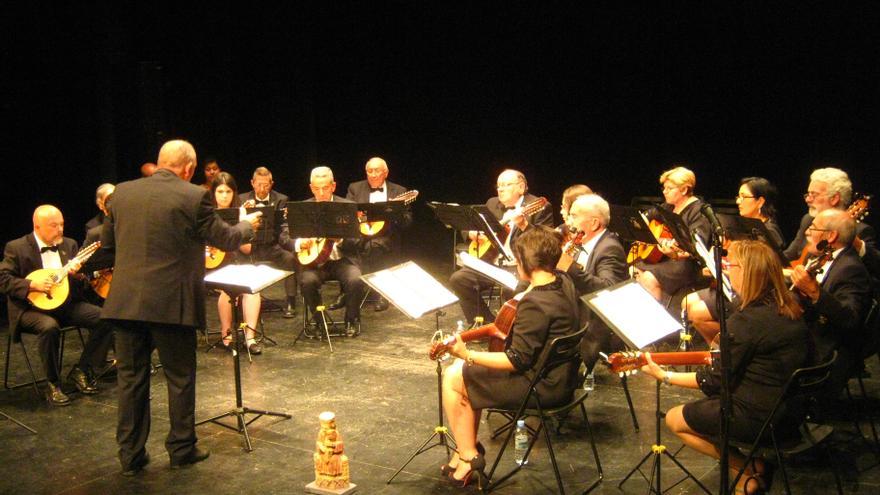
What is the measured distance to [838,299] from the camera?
15.4 ft

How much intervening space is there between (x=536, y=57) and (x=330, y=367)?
15.3 feet

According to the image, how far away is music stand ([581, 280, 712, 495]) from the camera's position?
12.8 feet

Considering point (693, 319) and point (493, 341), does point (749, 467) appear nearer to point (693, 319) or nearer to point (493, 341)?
point (493, 341)

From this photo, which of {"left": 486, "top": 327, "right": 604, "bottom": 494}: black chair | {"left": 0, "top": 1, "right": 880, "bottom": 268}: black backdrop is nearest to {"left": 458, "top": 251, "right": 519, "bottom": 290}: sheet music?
{"left": 486, "top": 327, "right": 604, "bottom": 494}: black chair

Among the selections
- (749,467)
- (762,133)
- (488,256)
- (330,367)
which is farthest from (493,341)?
(762,133)

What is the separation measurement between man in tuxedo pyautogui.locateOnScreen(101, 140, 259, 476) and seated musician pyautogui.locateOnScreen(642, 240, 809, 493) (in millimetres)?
2386

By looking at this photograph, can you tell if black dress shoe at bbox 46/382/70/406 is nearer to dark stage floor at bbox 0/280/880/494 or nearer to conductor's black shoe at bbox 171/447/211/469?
dark stage floor at bbox 0/280/880/494

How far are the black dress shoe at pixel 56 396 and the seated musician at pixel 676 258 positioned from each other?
425cm

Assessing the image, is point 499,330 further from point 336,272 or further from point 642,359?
point 336,272

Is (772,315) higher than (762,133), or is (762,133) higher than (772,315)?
(762,133)

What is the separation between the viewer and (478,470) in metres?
4.29

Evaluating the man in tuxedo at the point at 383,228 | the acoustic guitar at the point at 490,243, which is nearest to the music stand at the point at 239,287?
the acoustic guitar at the point at 490,243

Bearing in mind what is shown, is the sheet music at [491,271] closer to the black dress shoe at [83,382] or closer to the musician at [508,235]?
the musician at [508,235]

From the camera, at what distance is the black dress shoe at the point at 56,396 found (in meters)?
5.80
